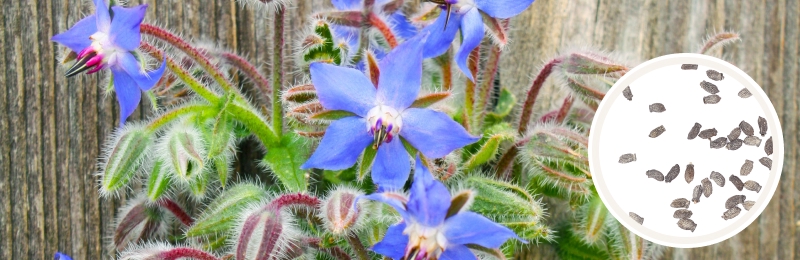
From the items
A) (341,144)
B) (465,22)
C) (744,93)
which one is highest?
(465,22)

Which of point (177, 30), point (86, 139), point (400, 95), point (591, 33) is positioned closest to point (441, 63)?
point (400, 95)

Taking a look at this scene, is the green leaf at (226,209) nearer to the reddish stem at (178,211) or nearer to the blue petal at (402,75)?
the reddish stem at (178,211)

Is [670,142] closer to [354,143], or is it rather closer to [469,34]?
[469,34]

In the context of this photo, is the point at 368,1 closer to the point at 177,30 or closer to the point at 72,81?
the point at 177,30

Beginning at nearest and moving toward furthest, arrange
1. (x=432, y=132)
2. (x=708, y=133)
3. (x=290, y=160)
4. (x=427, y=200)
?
(x=427, y=200)
(x=432, y=132)
(x=708, y=133)
(x=290, y=160)

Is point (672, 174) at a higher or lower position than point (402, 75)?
lower

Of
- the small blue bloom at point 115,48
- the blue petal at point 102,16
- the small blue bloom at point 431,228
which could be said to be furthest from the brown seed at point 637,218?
the blue petal at point 102,16

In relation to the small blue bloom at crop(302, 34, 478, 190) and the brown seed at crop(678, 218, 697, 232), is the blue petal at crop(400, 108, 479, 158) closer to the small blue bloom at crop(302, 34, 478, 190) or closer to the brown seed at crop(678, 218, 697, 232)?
the small blue bloom at crop(302, 34, 478, 190)

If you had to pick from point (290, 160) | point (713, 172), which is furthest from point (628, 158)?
A: point (290, 160)
